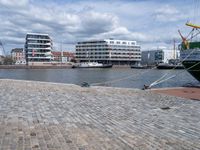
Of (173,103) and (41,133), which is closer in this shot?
Answer: (41,133)

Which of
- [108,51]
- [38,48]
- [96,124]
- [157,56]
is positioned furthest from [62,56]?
[96,124]

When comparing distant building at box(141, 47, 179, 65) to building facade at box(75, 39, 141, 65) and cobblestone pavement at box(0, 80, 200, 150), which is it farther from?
cobblestone pavement at box(0, 80, 200, 150)

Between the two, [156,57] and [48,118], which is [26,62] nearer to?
[156,57]

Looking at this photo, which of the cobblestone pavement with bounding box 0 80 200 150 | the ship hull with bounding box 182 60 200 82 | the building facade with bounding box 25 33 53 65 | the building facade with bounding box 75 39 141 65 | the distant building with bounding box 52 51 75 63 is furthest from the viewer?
the distant building with bounding box 52 51 75 63

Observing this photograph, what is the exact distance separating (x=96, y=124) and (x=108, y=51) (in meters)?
152

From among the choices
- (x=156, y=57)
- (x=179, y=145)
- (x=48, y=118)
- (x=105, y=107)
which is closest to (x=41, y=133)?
(x=48, y=118)

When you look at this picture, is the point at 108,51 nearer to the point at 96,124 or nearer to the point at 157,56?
the point at 157,56

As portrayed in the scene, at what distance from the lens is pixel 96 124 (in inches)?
336

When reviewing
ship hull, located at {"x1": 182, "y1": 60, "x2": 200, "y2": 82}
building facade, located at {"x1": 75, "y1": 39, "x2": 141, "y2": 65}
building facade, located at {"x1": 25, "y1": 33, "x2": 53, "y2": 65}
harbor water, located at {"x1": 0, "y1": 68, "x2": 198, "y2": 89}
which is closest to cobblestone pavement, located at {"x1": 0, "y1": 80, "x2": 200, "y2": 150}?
harbor water, located at {"x1": 0, "y1": 68, "x2": 198, "y2": 89}

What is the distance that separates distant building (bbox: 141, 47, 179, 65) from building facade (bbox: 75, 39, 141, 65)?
11.4m

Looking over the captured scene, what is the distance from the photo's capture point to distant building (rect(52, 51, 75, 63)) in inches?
6851

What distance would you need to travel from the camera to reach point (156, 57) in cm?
17425

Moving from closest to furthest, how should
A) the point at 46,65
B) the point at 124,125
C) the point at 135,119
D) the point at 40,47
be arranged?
the point at 124,125 < the point at 135,119 < the point at 46,65 < the point at 40,47

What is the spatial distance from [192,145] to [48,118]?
4.15 meters
